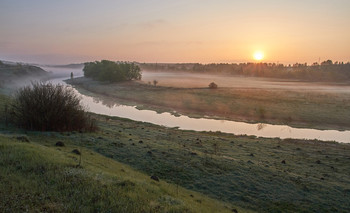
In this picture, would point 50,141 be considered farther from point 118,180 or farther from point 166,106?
point 166,106

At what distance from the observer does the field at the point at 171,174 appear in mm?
8703

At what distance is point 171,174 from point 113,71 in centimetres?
10884

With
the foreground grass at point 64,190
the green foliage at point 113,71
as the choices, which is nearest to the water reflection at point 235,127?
the foreground grass at point 64,190

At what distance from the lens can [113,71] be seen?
118375 millimetres

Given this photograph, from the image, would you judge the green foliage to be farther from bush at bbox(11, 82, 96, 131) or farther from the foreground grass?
the foreground grass

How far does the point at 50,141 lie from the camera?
1702cm

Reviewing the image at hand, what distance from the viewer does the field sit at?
28.6 feet

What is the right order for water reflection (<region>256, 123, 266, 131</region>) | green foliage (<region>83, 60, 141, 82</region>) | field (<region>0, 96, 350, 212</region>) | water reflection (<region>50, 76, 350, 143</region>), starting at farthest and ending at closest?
green foliage (<region>83, 60, 141, 82</region>)
water reflection (<region>256, 123, 266, 131</region>)
water reflection (<region>50, 76, 350, 143</region>)
field (<region>0, 96, 350, 212</region>)

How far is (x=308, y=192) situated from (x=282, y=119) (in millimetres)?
42209

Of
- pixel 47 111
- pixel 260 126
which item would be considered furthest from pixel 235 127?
pixel 47 111

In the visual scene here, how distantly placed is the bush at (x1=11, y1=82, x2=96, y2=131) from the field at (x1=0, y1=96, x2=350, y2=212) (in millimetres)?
1628

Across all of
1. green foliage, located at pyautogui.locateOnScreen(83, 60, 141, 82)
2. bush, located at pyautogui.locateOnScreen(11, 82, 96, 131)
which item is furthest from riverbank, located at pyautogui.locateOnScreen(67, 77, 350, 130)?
bush, located at pyautogui.locateOnScreen(11, 82, 96, 131)

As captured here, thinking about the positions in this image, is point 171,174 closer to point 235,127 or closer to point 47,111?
point 47,111

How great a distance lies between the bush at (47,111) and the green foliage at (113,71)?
97708mm
